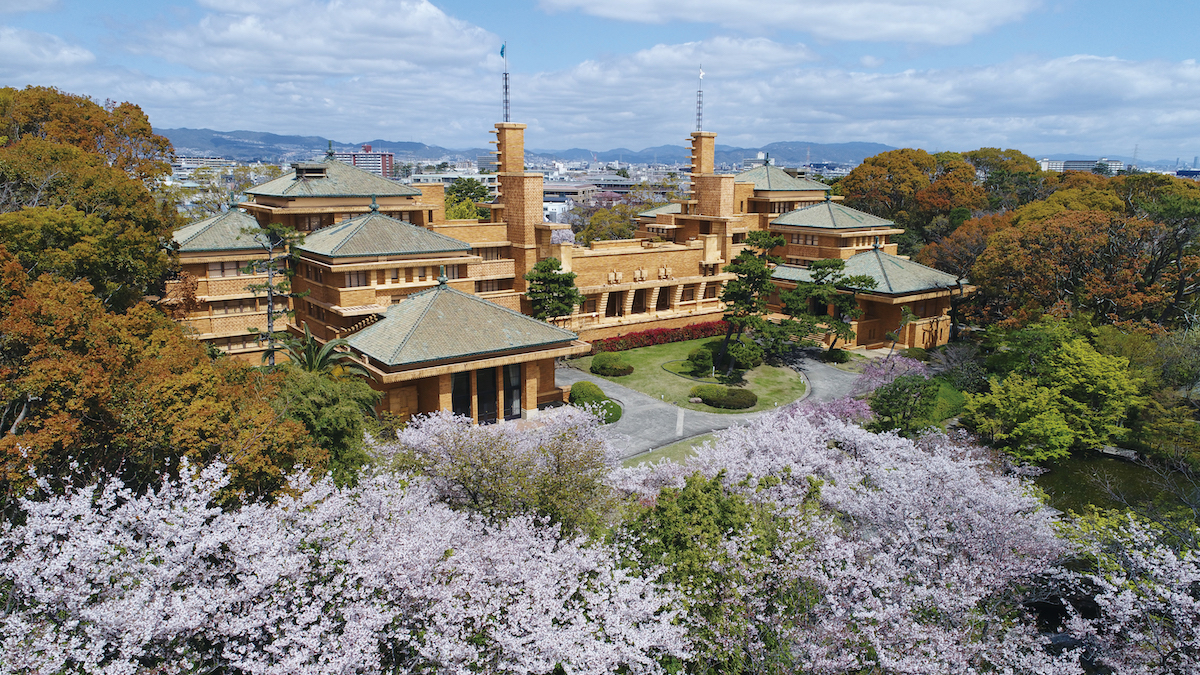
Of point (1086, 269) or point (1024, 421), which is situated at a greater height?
point (1086, 269)

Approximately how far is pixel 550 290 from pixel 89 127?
27.2 metres

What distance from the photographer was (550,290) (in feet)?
150

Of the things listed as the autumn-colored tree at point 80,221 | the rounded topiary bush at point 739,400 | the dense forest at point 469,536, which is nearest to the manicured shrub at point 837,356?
the rounded topiary bush at point 739,400

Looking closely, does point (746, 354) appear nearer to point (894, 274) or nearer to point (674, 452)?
point (674, 452)

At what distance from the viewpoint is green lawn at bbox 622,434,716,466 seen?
31891 millimetres

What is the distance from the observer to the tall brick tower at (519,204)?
47812mm

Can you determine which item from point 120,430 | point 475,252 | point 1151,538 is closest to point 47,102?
point 475,252

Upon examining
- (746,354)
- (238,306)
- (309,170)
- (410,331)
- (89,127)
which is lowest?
(746,354)

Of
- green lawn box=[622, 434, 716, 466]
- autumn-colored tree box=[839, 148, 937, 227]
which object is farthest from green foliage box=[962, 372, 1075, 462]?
autumn-colored tree box=[839, 148, 937, 227]

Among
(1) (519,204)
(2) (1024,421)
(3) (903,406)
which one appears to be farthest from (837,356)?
(1) (519,204)

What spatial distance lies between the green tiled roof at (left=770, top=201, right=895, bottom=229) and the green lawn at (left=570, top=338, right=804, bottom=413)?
14.9m

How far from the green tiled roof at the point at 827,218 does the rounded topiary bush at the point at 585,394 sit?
85.6 ft

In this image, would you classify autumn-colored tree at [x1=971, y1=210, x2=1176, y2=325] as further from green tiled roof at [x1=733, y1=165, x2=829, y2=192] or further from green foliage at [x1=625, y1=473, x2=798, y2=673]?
green foliage at [x1=625, y1=473, x2=798, y2=673]

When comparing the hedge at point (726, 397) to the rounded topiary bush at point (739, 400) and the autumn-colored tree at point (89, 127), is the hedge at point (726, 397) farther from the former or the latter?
the autumn-colored tree at point (89, 127)
